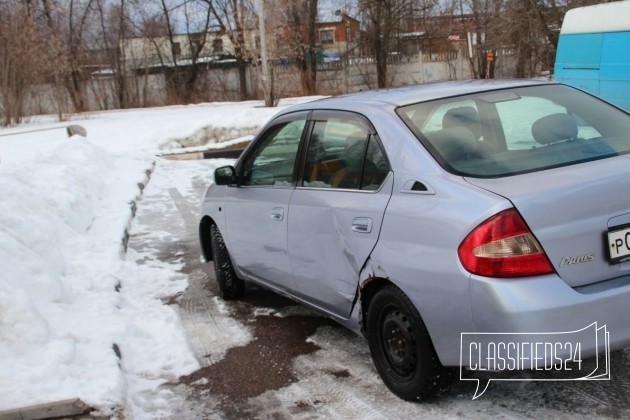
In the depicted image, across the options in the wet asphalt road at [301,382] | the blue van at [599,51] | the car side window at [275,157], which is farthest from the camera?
the blue van at [599,51]

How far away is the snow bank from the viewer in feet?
12.7

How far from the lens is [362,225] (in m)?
3.71

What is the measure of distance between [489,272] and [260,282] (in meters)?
2.44

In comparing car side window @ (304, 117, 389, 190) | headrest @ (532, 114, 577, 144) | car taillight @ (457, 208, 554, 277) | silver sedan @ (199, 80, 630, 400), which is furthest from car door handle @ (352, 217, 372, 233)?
headrest @ (532, 114, 577, 144)

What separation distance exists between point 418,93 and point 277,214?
1230 millimetres

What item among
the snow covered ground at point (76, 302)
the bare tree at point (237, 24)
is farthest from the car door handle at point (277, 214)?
the bare tree at point (237, 24)

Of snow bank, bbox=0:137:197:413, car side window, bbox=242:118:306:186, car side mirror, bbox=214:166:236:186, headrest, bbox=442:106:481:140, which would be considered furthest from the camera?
car side mirror, bbox=214:166:236:186

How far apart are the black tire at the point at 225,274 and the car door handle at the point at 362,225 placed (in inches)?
84.2

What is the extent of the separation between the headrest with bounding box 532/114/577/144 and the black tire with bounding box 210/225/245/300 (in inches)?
110

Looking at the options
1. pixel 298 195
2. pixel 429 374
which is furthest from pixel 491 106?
pixel 429 374

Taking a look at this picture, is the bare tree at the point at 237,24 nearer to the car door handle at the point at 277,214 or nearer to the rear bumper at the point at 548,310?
the car door handle at the point at 277,214

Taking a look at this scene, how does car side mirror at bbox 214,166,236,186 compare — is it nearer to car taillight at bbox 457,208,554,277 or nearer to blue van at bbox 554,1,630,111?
car taillight at bbox 457,208,554,277

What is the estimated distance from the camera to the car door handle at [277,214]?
4.55m

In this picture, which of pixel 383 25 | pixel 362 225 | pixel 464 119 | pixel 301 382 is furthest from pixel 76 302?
pixel 383 25
